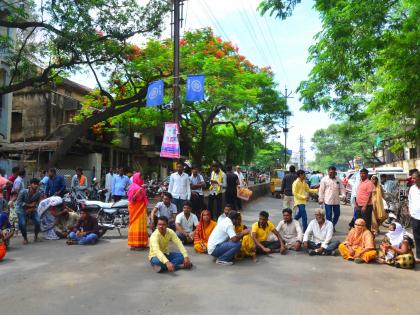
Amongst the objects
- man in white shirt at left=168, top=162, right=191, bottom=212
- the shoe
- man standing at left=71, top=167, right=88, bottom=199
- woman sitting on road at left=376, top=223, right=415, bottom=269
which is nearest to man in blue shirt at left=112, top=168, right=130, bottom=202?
man standing at left=71, top=167, right=88, bottom=199

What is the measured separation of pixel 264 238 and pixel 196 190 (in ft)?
11.1

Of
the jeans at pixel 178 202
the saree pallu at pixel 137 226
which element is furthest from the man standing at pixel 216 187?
the saree pallu at pixel 137 226

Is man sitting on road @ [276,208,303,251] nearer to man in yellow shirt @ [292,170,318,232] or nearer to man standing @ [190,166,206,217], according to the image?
man in yellow shirt @ [292,170,318,232]

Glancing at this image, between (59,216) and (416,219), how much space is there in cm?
810

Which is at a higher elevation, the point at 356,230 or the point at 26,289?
the point at 356,230

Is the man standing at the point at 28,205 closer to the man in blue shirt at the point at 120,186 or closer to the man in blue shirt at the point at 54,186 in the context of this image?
the man in blue shirt at the point at 54,186

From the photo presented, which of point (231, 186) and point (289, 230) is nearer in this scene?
point (289, 230)

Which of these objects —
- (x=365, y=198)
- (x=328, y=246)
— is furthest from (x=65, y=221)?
(x=365, y=198)

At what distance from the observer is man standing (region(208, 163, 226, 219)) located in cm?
1190

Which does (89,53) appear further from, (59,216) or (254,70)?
(254,70)

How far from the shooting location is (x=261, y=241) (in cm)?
838

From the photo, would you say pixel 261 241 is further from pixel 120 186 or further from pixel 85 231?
pixel 120 186

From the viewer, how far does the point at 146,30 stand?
599 inches

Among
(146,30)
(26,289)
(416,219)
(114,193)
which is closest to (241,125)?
(146,30)
